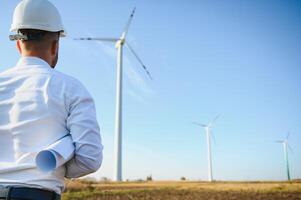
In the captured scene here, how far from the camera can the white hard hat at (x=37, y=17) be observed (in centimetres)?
270

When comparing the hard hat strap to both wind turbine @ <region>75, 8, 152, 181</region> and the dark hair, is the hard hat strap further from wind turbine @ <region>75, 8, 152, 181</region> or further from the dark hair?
wind turbine @ <region>75, 8, 152, 181</region>

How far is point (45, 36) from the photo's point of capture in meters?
2.74

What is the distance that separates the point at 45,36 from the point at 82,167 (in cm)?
99

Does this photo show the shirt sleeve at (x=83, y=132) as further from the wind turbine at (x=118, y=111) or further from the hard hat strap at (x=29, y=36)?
the wind turbine at (x=118, y=111)

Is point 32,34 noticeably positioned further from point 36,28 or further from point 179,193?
point 179,193

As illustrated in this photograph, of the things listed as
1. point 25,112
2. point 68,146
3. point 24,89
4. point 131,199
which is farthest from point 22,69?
point 131,199

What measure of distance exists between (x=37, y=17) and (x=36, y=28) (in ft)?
0.28

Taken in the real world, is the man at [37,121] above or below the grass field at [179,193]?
above

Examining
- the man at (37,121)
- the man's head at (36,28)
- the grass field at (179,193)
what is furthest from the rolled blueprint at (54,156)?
the grass field at (179,193)

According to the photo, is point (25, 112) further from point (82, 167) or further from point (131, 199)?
point (131, 199)

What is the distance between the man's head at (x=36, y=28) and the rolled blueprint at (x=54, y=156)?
753 mm

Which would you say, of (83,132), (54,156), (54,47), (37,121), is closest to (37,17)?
(54,47)

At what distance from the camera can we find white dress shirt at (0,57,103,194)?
233cm

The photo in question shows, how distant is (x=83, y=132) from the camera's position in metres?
2.45
